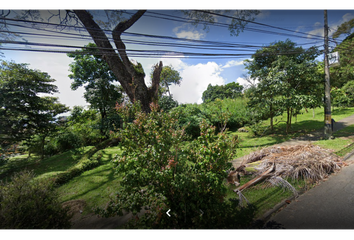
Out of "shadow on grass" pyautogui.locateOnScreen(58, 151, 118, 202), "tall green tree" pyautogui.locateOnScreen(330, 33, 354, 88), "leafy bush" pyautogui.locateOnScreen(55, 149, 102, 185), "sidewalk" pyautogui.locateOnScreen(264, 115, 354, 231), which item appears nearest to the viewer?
"sidewalk" pyautogui.locateOnScreen(264, 115, 354, 231)

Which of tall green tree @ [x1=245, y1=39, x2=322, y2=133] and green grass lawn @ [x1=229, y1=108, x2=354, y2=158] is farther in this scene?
tall green tree @ [x1=245, y1=39, x2=322, y2=133]

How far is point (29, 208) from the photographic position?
2219 millimetres

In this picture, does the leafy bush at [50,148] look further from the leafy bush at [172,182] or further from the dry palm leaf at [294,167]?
the dry palm leaf at [294,167]

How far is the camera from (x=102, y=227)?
296 cm

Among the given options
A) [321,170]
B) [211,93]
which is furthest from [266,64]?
[211,93]

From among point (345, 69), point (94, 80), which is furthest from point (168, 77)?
→ point (345, 69)

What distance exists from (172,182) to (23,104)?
28.8 ft

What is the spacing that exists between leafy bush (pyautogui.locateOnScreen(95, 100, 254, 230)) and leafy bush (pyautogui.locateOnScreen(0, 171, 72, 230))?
32.1 inches

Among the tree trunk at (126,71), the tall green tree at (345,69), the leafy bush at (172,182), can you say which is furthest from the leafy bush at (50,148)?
the tall green tree at (345,69)

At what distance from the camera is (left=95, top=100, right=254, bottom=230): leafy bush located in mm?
2178

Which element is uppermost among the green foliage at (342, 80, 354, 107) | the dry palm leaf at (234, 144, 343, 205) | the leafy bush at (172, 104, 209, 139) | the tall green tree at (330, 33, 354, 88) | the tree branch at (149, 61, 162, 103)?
the tall green tree at (330, 33, 354, 88)

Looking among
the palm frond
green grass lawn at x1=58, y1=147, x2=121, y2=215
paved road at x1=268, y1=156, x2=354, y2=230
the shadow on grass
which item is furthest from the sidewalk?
the shadow on grass

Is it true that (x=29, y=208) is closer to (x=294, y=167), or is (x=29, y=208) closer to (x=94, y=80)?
(x=294, y=167)

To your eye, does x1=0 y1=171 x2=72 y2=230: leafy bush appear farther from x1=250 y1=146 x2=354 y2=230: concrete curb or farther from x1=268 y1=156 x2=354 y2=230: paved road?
x1=268 y1=156 x2=354 y2=230: paved road
